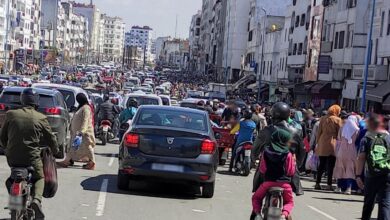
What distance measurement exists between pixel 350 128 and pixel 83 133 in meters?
5.45

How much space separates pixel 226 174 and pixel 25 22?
122m

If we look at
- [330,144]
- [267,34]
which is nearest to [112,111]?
[330,144]

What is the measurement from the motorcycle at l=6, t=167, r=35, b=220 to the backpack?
173 inches

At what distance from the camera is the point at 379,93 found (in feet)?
121

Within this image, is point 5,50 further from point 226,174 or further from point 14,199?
point 14,199

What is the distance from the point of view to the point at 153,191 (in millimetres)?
13703

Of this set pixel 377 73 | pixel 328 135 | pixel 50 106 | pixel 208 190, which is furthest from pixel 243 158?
pixel 377 73

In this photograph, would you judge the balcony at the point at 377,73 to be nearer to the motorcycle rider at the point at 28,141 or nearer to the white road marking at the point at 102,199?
the white road marking at the point at 102,199

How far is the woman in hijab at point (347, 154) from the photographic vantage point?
15.7 m

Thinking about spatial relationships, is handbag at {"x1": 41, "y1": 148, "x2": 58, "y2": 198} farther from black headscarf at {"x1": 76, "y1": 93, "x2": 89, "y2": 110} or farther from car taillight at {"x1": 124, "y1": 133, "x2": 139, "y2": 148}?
black headscarf at {"x1": 76, "y1": 93, "x2": 89, "y2": 110}

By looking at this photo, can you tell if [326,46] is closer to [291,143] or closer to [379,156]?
[379,156]

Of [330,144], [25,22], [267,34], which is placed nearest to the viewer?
[330,144]

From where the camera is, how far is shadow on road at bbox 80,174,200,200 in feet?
43.4

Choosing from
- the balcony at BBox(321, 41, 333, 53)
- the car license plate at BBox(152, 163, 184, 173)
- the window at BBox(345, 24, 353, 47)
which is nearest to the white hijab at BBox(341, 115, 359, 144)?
the car license plate at BBox(152, 163, 184, 173)
